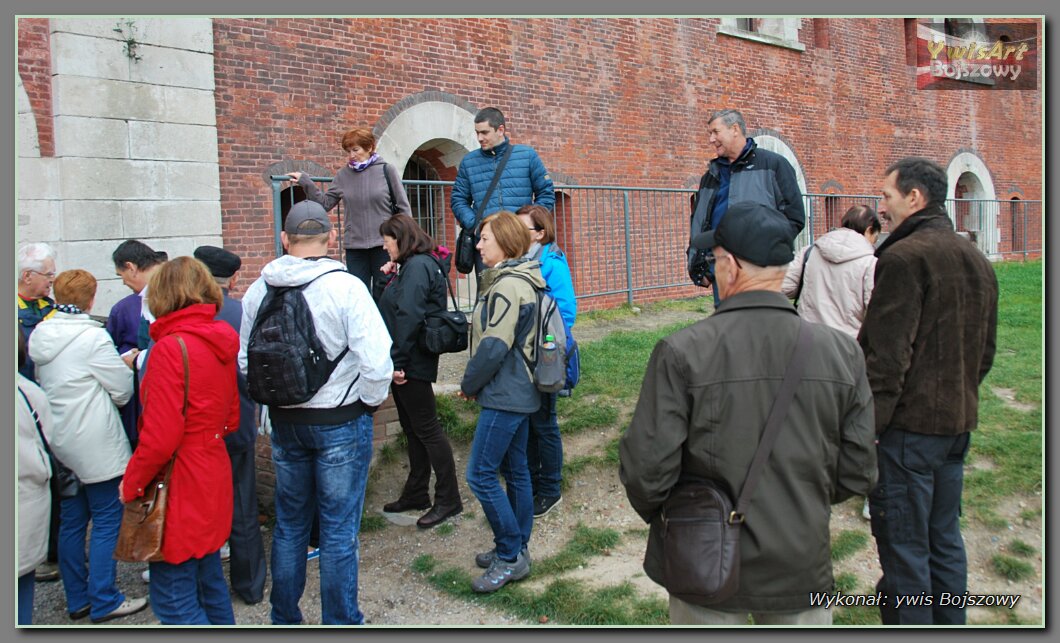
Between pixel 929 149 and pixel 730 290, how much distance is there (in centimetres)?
1760

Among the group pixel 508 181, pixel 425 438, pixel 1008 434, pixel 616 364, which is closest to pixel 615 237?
pixel 616 364

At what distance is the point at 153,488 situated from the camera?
11.2 feet

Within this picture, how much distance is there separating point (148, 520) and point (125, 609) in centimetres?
139

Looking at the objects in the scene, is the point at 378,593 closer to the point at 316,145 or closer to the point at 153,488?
the point at 153,488

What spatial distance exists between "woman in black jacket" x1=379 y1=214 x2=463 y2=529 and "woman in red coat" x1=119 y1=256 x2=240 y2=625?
1297mm

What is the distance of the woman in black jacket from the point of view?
474 cm

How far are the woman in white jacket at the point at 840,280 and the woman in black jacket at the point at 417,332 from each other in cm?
203

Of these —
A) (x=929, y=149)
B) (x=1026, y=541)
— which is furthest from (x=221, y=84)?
(x=929, y=149)

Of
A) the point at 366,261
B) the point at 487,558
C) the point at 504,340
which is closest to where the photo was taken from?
the point at 504,340

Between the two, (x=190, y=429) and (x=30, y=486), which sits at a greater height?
(x=190, y=429)

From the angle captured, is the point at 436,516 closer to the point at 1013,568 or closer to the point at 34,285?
the point at 34,285

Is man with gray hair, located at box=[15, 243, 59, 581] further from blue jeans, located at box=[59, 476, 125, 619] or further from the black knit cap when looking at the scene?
the black knit cap

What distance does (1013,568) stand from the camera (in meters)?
4.33

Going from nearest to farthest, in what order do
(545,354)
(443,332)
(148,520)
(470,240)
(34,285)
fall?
(148,520)
(545,354)
(34,285)
(443,332)
(470,240)
